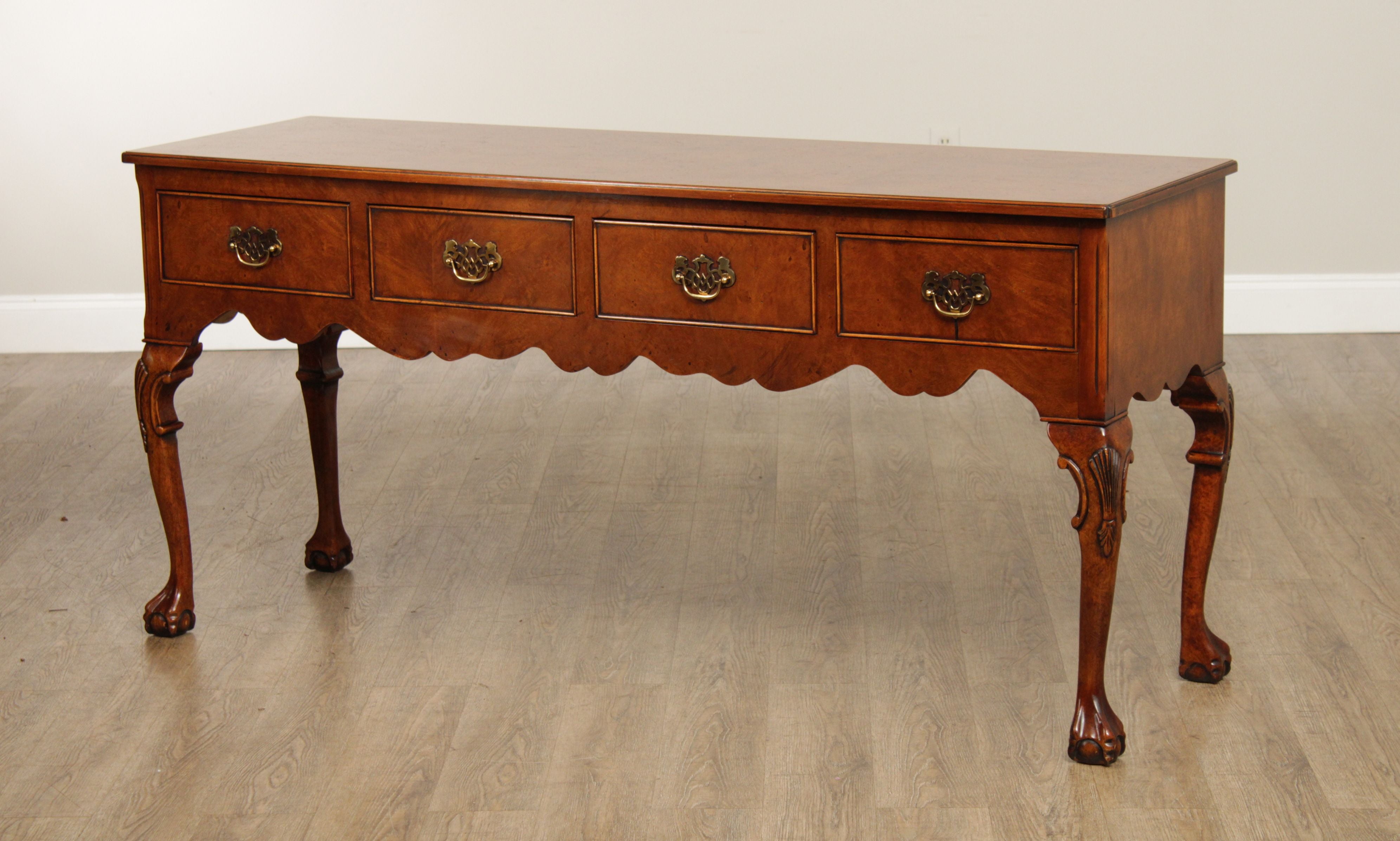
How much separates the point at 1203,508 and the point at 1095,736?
1.40 ft

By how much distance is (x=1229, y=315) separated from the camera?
15.2 feet

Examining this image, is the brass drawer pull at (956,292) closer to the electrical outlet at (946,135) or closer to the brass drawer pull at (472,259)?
the brass drawer pull at (472,259)

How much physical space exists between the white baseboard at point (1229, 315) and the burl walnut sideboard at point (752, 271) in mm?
2133

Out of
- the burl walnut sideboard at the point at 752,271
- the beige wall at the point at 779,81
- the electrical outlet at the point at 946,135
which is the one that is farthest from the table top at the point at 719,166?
A: the electrical outlet at the point at 946,135

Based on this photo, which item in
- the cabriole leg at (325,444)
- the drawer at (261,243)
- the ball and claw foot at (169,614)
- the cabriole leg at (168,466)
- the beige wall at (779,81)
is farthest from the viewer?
the beige wall at (779,81)

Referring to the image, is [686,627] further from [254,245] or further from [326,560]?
[254,245]

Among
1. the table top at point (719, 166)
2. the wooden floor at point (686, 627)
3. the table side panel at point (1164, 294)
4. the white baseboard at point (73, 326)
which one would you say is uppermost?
the table top at point (719, 166)

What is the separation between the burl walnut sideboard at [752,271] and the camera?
2088 millimetres

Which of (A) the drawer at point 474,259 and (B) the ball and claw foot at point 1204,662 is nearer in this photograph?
(A) the drawer at point 474,259

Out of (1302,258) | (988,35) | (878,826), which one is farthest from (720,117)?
(878,826)

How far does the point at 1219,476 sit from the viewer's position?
2.42 m

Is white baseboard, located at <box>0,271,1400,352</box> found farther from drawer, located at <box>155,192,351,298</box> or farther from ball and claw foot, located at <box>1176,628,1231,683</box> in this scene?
ball and claw foot, located at <box>1176,628,1231,683</box>

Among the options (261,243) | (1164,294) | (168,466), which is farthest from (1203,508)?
(168,466)

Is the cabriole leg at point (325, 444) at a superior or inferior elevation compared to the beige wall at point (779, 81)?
inferior
